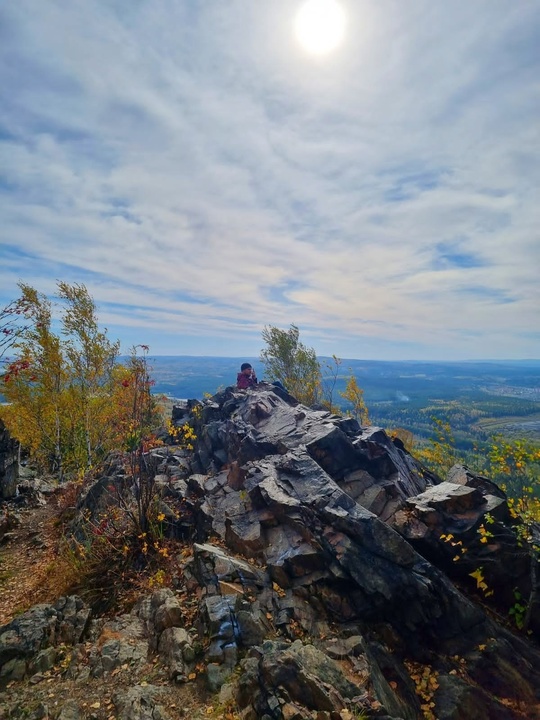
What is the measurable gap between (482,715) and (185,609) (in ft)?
31.5

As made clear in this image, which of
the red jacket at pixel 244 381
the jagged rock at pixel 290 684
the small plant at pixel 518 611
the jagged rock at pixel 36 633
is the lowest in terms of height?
the small plant at pixel 518 611

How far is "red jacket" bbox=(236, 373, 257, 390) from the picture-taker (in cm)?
3528

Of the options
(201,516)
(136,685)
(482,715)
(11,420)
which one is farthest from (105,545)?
(11,420)

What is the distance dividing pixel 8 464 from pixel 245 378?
67.5 feet

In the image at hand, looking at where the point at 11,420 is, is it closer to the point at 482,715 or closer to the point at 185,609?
the point at 185,609

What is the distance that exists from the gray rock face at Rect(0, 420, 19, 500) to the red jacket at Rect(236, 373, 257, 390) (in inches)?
743

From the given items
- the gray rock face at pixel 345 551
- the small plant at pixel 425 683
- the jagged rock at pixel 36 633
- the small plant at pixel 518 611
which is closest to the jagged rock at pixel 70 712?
the jagged rock at pixel 36 633

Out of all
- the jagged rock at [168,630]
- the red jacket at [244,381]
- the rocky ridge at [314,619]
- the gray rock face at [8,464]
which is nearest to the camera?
the rocky ridge at [314,619]

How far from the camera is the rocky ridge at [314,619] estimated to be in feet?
29.2

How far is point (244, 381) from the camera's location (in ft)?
118

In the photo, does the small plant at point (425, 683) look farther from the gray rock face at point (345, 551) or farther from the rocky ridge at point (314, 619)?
the gray rock face at point (345, 551)

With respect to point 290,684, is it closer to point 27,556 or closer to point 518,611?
point 518,611

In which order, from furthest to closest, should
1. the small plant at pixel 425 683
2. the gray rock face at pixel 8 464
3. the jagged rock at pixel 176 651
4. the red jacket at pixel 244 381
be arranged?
the red jacket at pixel 244 381, the gray rock face at pixel 8 464, the small plant at pixel 425 683, the jagged rock at pixel 176 651

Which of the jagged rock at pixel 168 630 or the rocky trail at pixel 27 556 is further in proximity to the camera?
the rocky trail at pixel 27 556
